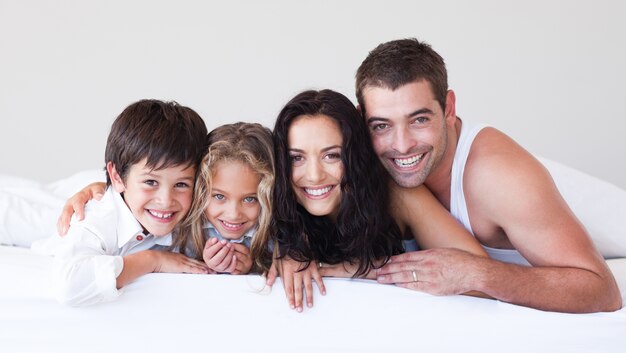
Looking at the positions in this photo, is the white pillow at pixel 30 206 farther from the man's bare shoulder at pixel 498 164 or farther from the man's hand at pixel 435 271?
the man's bare shoulder at pixel 498 164

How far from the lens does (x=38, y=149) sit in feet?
16.0

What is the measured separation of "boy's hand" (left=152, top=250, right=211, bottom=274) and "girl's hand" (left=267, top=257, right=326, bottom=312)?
0.24 m

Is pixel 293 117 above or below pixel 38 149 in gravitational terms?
above

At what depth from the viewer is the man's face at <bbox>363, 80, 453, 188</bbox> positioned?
2.49m

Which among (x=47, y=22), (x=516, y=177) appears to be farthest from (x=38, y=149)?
(x=516, y=177)

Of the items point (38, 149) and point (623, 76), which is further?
point (38, 149)

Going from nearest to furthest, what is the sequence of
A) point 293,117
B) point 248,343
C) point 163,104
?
1. point 248,343
2. point 293,117
3. point 163,104

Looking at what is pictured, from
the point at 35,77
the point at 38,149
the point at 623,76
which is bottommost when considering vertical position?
the point at 38,149

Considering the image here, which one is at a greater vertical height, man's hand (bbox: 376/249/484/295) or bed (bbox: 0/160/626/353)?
man's hand (bbox: 376/249/484/295)

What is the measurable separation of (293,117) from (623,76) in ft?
9.23

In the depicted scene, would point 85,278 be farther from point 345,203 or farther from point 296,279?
point 345,203

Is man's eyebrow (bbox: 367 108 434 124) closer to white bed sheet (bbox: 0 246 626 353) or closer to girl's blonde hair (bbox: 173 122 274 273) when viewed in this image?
girl's blonde hair (bbox: 173 122 274 273)

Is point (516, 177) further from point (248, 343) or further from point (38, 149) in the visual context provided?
point (38, 149)

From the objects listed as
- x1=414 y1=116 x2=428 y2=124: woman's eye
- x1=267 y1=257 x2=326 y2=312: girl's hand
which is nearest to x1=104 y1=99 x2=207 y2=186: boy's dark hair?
x1=267 y1=257 x2=326 y2=312: girl's hand
